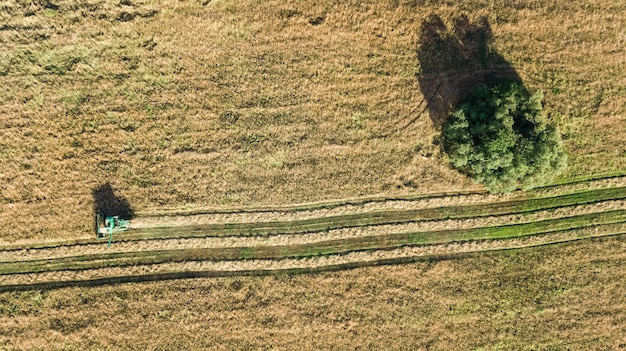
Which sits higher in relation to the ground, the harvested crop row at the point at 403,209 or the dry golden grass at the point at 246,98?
the dry golden grass at the point at 246,98

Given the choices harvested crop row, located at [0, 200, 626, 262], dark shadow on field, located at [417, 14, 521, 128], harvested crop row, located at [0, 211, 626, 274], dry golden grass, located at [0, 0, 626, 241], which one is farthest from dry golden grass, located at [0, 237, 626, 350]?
dark shadow on field, located at [417, 14, 521, 128]

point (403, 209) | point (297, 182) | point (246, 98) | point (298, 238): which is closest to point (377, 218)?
point (403, 209)

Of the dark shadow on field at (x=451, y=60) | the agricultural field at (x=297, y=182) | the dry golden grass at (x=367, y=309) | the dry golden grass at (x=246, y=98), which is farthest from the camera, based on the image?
the dark shadow on field at (x=451, y=60)

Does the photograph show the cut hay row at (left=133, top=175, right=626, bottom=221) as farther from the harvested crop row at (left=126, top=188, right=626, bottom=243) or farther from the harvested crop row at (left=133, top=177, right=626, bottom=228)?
the harvested crop row at (left=126, top=188, right=626, bottom=243)

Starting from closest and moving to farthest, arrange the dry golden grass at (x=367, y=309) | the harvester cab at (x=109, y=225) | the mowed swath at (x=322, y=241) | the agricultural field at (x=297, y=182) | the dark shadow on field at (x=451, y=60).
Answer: the harvester cab at (x=109, y=225) < the agricultural field at (x=297, y=182) < the dry golden grass at (x=367, y=309) < the mowed swath at (x=322, y=241) < the dark shadow on field at (x=451, y=60)

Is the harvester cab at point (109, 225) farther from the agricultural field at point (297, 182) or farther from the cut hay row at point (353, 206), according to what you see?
the cut hay row at point (353, 206)

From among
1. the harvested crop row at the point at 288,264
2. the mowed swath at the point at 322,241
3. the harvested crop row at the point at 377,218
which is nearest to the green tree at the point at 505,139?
the harvested crop row at the point at 377,218
